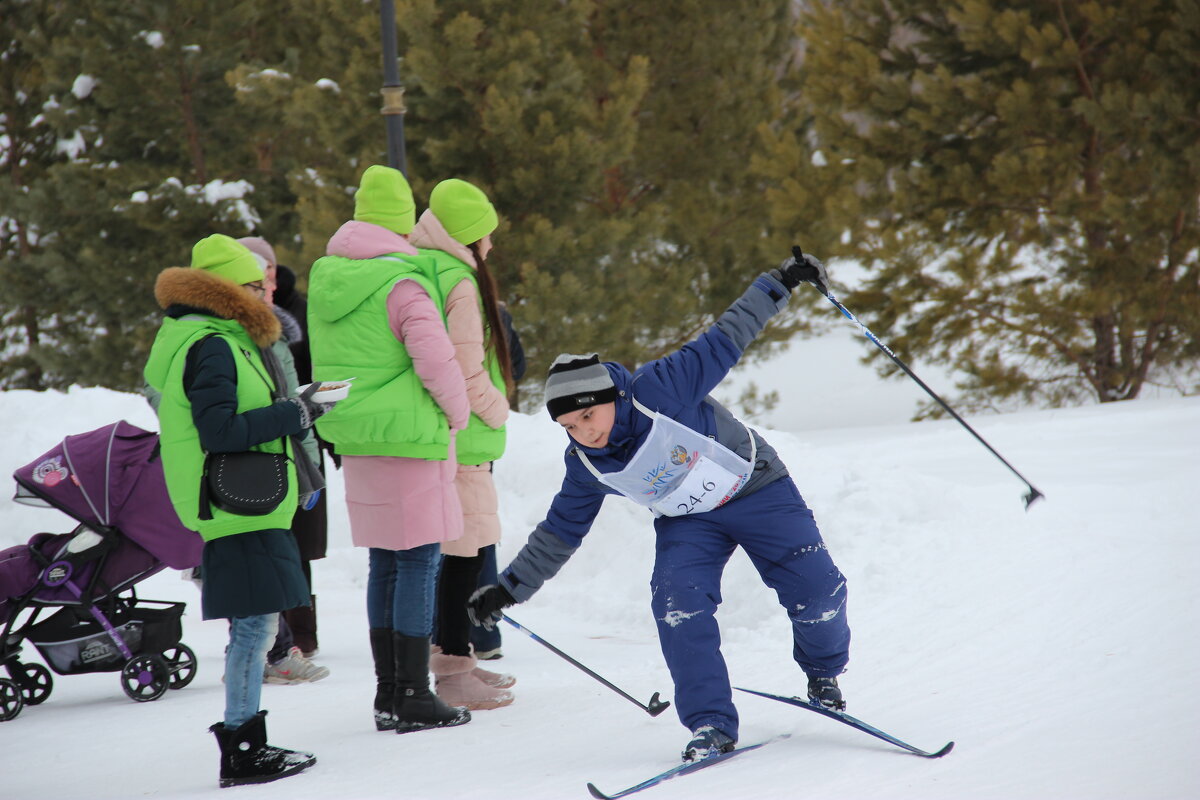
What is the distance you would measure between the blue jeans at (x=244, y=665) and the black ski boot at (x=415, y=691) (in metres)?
0.52

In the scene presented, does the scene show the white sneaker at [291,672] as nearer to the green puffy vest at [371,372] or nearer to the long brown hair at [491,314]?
the green puffy vest at [371,372]

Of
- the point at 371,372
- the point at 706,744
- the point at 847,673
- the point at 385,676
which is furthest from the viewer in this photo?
the point at 847,673

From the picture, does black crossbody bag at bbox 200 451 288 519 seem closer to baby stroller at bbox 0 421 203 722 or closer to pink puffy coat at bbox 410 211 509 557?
pink puffy coat at bbox 410 211 509 557

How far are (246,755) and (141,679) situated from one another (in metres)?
1.38

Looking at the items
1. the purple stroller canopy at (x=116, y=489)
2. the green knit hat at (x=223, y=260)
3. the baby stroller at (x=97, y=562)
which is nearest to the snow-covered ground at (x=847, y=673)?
the baby stroller at (x=97, y=562)

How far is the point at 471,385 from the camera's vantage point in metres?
4.12

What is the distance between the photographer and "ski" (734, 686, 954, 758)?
10.2 ft

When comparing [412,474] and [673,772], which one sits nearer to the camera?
[673,772]

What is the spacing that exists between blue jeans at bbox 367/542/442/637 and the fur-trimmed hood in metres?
0.84

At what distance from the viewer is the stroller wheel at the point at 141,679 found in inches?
176

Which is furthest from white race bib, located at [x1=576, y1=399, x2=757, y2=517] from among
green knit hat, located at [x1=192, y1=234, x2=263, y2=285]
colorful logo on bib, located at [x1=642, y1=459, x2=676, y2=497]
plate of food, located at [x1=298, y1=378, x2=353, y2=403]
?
green knit hat, located at [x1=192, y1=234, x2=263, y2=285]

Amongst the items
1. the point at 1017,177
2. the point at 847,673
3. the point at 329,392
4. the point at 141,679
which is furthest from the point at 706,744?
the point at 1017,177

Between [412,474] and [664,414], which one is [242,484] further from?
[664,414]

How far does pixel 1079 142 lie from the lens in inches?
477
